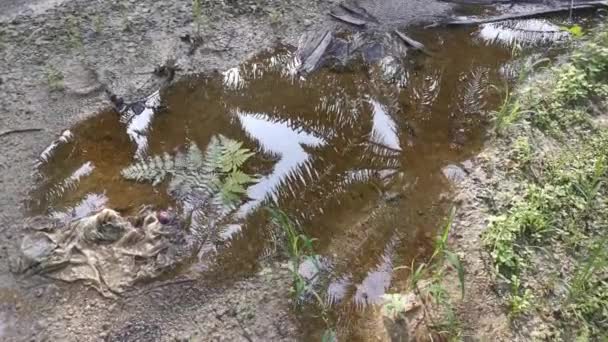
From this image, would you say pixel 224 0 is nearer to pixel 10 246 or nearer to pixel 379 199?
pixel 379 199

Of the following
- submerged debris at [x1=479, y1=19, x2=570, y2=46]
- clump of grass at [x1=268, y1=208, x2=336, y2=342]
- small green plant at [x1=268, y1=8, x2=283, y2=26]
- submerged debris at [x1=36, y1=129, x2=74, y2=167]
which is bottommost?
clump of grass at [x1=268, y1=208, x2=336, y2=342]

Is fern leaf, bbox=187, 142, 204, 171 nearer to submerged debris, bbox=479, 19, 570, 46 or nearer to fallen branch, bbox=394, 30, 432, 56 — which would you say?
fallen branch, bbox=394, 30, 432, 56

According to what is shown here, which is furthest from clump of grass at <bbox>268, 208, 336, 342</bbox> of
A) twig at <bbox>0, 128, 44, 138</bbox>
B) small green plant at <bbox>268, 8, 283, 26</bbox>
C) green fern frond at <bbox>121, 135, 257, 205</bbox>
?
small green plant at <bbox>268, 8, 283, 26</bbox>

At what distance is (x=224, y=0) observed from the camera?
4.82 metres

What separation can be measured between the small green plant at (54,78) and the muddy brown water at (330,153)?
0.42 m

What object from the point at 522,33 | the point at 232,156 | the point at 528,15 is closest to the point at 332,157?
the point at 232,156

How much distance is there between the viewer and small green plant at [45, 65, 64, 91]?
13.2ft

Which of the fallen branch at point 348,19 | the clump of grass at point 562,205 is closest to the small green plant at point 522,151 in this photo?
the clump of grass at point 562,205

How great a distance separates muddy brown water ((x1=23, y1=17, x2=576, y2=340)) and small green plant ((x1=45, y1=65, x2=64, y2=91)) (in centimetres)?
42

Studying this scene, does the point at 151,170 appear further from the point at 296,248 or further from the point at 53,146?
the point at 296,248

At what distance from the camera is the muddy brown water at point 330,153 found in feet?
10.7

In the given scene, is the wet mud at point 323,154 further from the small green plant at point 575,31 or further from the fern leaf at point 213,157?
the small green plant at point 575,31

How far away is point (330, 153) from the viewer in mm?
3775

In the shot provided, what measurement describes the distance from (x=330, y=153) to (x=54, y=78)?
2080 mm
